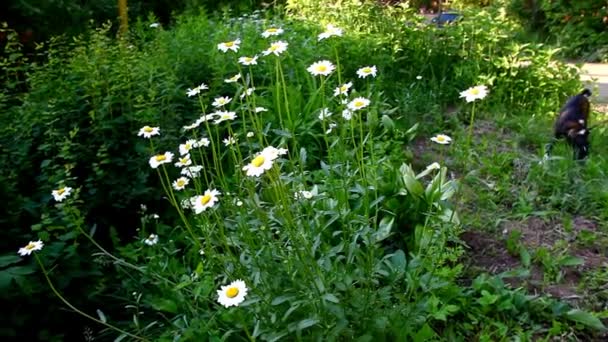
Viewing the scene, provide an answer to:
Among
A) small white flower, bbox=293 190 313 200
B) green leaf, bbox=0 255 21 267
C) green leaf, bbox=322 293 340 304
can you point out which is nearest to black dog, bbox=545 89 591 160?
small white flower, bbox=293 190 313 200

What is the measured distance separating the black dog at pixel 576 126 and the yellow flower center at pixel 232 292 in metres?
2.44

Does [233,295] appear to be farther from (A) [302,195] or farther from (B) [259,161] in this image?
(A) [302,195]

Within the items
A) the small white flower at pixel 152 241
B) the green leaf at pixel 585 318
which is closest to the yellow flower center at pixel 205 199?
the small white flower at pixel 152 241

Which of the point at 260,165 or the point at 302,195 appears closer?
the point at 260,165

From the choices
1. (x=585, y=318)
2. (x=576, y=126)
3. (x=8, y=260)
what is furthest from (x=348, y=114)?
(x=576, y=126)

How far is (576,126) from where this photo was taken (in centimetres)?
343

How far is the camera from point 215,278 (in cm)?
208

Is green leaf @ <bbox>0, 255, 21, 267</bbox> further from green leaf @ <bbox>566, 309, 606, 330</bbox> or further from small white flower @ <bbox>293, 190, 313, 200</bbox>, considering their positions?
green leaf @ <bbox>566, 309, 606, 330</bbox>

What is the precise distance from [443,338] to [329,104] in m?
1.66

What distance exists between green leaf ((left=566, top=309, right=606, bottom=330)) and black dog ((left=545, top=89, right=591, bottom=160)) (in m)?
1.42

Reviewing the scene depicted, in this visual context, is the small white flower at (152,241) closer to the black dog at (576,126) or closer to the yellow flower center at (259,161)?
the yellow flower center at (259,161)

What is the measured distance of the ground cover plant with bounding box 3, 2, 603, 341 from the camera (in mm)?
1833

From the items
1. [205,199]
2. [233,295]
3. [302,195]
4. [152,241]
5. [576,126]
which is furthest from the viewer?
[576,126]

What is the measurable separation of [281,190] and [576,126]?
2356 millimetres
